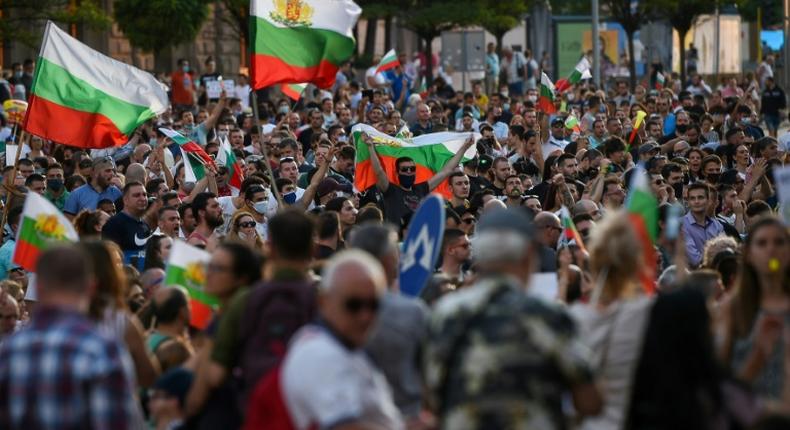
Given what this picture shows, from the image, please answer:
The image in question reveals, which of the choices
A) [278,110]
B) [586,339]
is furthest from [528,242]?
[278,110]

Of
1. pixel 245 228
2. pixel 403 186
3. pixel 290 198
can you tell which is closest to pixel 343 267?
pixel 245 228

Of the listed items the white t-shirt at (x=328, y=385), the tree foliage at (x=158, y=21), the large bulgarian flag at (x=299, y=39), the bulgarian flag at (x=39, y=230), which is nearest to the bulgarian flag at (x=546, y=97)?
the large bulgarian flag at (x=299, y=39)

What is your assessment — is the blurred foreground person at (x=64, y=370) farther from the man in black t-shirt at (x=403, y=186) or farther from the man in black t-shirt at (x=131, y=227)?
the man in black t-shirt at (x=403, y=186)

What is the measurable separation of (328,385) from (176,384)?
166cm

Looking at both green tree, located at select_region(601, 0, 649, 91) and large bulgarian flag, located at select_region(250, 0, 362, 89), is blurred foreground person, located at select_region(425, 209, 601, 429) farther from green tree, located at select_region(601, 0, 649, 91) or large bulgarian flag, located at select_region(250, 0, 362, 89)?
green tree, located at select_region(601, 0, 649, 91)

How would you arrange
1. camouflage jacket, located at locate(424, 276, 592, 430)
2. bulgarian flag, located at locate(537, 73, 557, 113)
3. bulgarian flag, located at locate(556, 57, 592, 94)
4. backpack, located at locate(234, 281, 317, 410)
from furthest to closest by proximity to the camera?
bulgarian flag, located at locate(556, 57, 592, 94)
bulgarian flag, located at locate(537, 73, 557, 113)
backpack, located at locate(234, 281, 317, 410)
camouflage jacket, located at locate(424, 276, 592, 430)

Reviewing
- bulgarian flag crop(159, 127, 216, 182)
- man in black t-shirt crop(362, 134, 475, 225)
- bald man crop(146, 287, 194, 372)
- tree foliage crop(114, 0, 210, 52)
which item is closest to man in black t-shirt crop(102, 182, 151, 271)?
man in black t-shirt crop(362, 134, 475, 225)

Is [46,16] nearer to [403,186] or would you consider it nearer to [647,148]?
[647,148]

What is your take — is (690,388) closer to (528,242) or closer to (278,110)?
(528,242)

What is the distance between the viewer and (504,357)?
600 centimetres

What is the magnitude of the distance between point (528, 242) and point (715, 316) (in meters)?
1.72

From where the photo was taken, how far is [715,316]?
25.3 feet

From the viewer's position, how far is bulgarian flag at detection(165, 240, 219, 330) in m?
8.98

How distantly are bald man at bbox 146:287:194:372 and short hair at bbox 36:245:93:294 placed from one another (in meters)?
1.86
